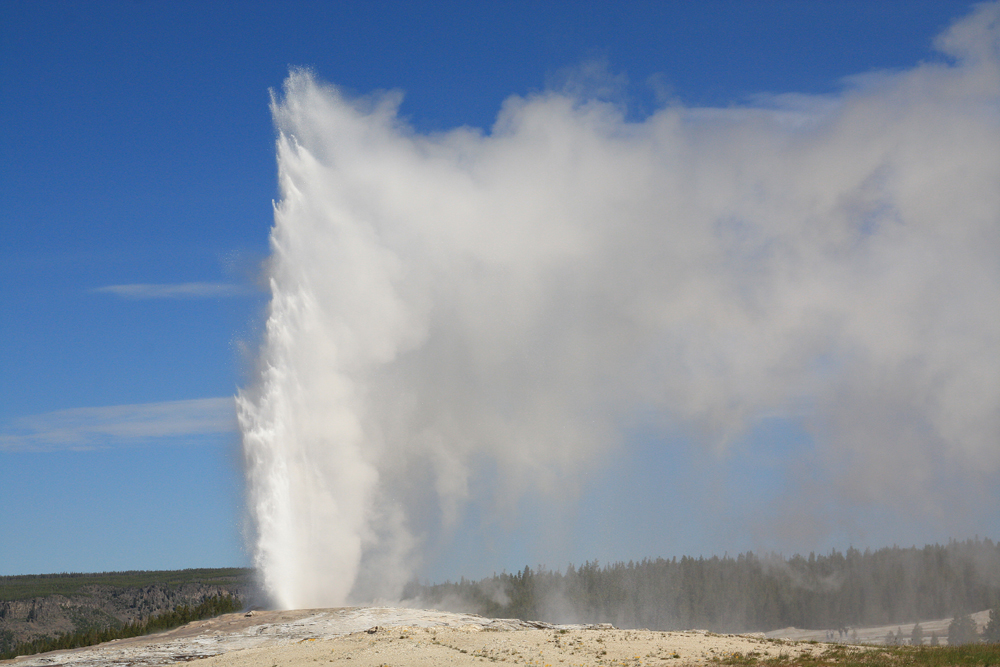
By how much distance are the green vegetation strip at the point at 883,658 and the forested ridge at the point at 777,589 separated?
86746 millimetres

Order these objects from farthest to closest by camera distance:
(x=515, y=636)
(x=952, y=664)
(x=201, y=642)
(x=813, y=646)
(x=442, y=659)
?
(x=201, y=642), (x=515, y=636), (x=813, y=646), (x=442, y=659), (x=952, y=664)

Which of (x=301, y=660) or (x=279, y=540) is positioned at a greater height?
(x=279, y=540)

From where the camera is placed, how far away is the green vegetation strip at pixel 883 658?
98.7 ft

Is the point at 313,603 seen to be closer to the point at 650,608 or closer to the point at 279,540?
the point at 279,540

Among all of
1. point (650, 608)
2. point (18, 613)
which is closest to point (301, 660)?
point (650, 608)

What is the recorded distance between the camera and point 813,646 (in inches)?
1431

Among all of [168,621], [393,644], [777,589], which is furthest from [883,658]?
[777,589]

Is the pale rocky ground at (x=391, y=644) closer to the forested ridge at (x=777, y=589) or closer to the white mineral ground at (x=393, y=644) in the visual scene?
the white mineral ground at (x=393, y=644)

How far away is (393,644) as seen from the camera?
37.1m

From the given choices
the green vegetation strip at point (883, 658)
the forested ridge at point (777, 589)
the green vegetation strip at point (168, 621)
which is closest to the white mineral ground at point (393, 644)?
the green vegetation strip at point (883, 658)

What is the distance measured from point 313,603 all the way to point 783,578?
96.0 m

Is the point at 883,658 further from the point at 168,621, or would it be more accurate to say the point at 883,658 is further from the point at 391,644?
the point at 168,621

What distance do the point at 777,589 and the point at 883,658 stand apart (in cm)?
10466

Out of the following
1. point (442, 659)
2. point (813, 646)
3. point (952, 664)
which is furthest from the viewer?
point (813, 646)
